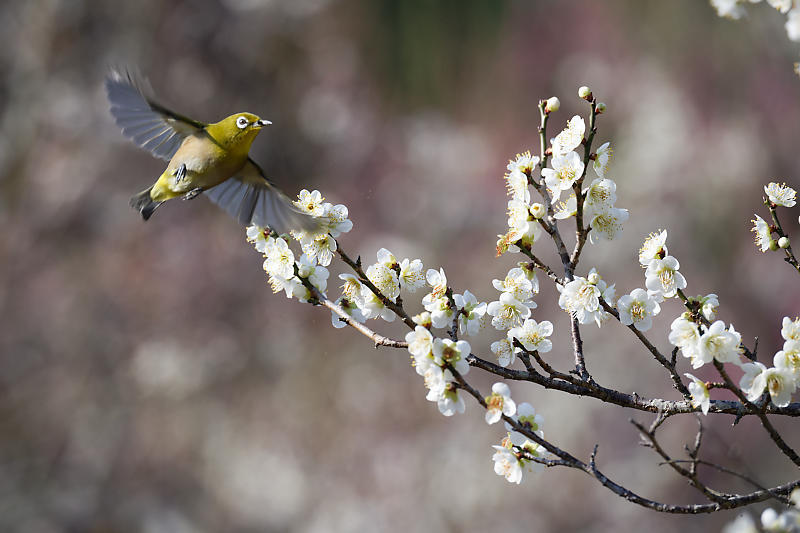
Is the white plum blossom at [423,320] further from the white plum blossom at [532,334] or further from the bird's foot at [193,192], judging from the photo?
the bird's foot at [193,192]

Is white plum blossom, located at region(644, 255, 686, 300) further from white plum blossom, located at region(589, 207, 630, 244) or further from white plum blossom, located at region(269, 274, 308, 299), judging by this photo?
white plum blossom, located at region(269, 274, 308, 299)

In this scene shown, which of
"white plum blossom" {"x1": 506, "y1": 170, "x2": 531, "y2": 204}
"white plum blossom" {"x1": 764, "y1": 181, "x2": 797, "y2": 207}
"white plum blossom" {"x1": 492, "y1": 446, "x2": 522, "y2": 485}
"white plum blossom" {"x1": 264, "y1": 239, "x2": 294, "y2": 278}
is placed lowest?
"white plum blossom" {"x1": 492, "y1": 446, "x2": 522, "y2": 485}

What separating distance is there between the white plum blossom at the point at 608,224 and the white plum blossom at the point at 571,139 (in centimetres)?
9

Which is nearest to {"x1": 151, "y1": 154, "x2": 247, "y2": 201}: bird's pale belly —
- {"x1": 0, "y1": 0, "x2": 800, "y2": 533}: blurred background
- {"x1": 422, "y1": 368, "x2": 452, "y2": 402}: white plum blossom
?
{"x1": 422, "y1": 368, "x2": 452, "y2": 402}: white plum blossom

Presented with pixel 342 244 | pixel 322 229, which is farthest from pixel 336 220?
pixel 342 244

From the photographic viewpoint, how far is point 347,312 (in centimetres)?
98

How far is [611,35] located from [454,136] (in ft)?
3.26

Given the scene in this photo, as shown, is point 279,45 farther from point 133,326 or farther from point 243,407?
point 243,407

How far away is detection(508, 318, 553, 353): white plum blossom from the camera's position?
0.89 m

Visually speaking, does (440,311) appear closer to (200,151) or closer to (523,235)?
(523,235)

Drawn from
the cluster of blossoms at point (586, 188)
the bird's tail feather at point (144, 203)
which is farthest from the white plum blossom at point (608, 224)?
the bird's tail feather at point (144, 203)

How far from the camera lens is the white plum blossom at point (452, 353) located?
31.0 inches

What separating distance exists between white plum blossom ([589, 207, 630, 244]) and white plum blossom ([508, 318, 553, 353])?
4.9 inches

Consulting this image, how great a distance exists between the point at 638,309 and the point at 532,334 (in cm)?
13
